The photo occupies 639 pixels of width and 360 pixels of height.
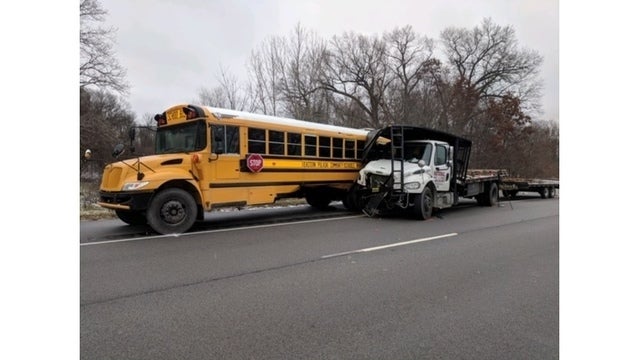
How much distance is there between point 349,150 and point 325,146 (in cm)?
118

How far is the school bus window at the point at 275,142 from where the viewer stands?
10.7 metres

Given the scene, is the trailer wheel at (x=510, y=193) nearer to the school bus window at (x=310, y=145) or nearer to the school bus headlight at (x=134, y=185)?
the school bus window at (x=310, y=145)

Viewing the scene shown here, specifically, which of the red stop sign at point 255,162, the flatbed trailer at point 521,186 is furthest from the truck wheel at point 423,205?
the flatbed trailer at point 521,186

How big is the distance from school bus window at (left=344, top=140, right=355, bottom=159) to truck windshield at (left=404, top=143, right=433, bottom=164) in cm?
181

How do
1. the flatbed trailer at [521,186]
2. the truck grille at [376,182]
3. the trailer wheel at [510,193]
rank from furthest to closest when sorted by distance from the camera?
the trailer wheel at [510,193], the flatbed trailer at [521,186], the truck grille at [376,182]

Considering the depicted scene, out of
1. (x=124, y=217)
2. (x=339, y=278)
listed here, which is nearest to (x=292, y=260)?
(x=339, y=278)

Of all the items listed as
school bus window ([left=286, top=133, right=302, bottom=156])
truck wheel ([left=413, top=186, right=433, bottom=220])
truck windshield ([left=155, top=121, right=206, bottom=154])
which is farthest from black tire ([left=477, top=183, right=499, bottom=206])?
truck windshield ([left=155, top=121, right=206, bottom=154])

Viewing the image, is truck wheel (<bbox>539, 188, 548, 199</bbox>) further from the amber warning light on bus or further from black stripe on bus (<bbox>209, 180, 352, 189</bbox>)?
the amber warning light on bus

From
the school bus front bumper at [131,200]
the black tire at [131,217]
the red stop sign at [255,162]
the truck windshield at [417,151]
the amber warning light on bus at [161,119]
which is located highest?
the amber warning light on bus at [161,119]

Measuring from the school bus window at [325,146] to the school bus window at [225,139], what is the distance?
10.2 feet

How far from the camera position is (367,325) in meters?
3.75

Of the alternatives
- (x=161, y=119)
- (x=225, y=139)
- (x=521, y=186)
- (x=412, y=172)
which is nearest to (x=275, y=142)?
(x=225, y=139)

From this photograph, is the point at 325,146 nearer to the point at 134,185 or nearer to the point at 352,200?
the point at 352,200

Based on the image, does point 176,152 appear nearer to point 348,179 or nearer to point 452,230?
point 348,179
